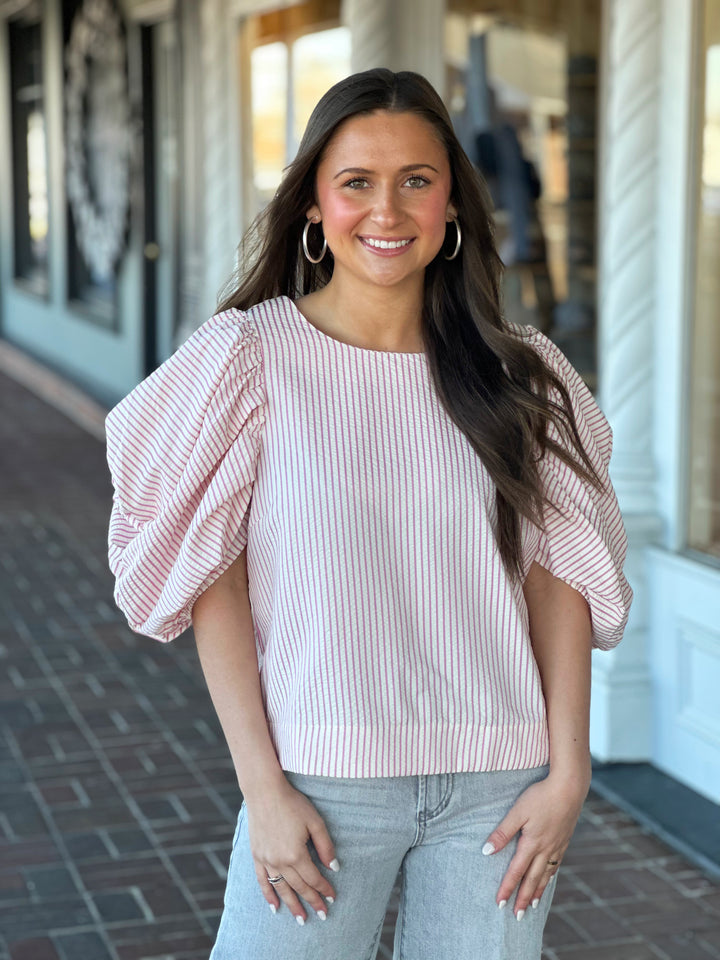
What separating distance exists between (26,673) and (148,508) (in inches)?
142

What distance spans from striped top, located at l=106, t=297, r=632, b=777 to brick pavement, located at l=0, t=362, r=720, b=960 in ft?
5.78

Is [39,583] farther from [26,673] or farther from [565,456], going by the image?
[565,456]

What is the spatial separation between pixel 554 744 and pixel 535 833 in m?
0.12

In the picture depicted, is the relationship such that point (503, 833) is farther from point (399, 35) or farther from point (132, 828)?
point (399, 35)

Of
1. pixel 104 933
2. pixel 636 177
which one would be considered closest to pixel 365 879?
pixel 104 933

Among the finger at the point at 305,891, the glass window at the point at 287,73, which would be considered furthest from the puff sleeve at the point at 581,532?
the glass window at the point at 287,73

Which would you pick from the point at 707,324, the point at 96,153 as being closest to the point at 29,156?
the point at 96,153

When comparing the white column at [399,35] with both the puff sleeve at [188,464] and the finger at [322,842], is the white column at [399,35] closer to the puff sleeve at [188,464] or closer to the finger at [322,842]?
the puff sleeve at [188,464]

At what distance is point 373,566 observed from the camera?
170 cm

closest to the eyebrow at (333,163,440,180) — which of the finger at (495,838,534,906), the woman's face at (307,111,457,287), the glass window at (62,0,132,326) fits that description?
the woman's face at (307,111,457,287)

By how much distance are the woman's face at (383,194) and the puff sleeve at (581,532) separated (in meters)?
0.22

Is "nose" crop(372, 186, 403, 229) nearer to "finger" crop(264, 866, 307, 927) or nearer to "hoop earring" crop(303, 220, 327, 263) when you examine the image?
"hoop earring" crop(303, 220, 327, 263)

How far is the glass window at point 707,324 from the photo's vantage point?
4.00 m

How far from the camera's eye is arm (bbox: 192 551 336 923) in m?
1.67
